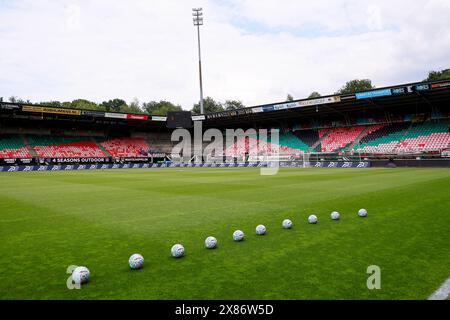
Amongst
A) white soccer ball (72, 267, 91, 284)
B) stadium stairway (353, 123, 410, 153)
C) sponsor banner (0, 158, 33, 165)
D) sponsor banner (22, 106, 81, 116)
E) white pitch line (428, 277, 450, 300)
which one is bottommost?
white pitch line (428, 277, 450, 300)

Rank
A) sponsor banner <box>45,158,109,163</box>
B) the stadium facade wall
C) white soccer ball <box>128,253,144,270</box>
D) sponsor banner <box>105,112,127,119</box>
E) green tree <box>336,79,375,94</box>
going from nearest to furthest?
1. white soccer ball <box>128,253,144,270</box>
2. the stadium facade wall
3. sponsor banner <box>45,158,109,163</box>
4. sponsor banner <box>105,112,127,119</box>
5. green tree <box>336,79,375,94</box>

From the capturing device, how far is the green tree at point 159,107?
105963mm

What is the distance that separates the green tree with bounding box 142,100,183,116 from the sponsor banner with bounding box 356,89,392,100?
73.9 metres

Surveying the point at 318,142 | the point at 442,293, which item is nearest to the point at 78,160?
the point at 318,142

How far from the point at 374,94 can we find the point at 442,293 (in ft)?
125

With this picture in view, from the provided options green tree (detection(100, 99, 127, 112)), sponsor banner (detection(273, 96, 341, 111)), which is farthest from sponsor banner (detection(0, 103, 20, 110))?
green tree (detection(100, 99, 127, 112))

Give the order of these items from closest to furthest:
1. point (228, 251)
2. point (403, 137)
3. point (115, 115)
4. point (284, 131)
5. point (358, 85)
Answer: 1. point (228, 251)
2. point (403, 137)
3. point (115, 115)
4. point (284, 131)
5. point (358, 85)

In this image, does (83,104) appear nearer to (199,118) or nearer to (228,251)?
(199,118)

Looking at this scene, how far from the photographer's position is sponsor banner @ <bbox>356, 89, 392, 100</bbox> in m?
36.9

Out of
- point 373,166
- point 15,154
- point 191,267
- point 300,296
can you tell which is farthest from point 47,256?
point 15,154

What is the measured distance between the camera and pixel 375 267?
4.79 metres

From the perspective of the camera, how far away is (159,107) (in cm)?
11225

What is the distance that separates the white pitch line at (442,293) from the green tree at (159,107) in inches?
4081

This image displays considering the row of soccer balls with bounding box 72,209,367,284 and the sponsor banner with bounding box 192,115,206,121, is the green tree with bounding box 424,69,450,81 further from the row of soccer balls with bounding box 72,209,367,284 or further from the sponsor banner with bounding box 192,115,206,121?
the row of soccer balls with bounding box 72,209,367,284
